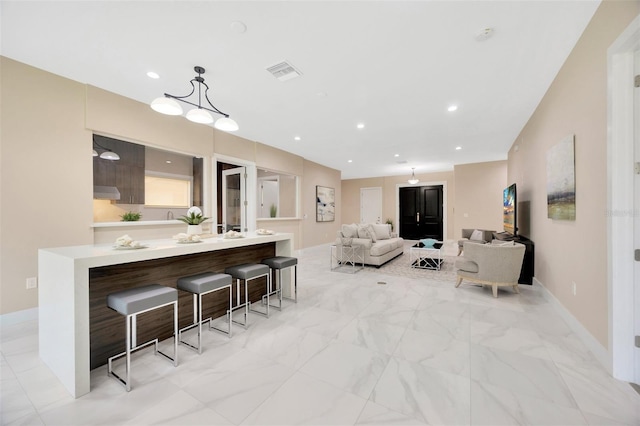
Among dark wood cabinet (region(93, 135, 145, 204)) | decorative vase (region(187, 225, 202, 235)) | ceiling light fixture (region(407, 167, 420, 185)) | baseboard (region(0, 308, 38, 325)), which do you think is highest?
ceiling light fixture (region(407, 167, 420, 185))

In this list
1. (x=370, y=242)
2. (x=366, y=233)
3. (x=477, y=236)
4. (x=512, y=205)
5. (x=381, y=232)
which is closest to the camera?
(x=512, y=205)

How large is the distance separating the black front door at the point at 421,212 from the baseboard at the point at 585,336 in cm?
679

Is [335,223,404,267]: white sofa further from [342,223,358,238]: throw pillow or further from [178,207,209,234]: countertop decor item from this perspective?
[178,207,209,234]: countertop decor item

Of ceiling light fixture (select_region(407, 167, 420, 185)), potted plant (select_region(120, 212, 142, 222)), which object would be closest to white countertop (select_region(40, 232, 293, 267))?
potted plant (select_region(120, 212, 142, 222))

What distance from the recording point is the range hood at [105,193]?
3.77 meters

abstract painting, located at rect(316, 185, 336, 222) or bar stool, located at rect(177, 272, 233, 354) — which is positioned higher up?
abstract painting, located at rect(316, 185, 336, 222)

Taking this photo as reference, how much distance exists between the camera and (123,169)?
4059mm

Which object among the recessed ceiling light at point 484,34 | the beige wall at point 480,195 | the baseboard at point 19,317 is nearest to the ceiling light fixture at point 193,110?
the recessed ceiling light at point 484,34

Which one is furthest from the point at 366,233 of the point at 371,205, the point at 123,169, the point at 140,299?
the point at 371,205

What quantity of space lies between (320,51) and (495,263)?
3.64 meters

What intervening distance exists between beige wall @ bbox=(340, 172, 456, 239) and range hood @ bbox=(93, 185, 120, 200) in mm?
8594

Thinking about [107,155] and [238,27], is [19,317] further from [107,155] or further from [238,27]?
[238,27]

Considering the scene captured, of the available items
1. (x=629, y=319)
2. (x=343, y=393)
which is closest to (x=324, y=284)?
(x=343, y=393)

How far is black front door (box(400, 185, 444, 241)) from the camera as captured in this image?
9844 millimetres
